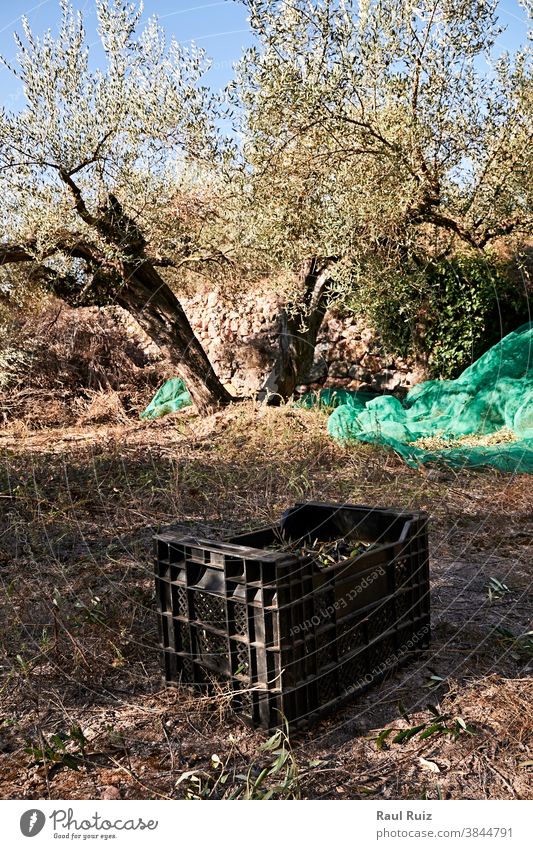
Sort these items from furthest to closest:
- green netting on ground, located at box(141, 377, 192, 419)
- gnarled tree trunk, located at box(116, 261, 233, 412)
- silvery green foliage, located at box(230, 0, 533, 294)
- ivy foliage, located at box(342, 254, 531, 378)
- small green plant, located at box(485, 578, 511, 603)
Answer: green netting on ground, located at box(141, 377, 192, 419) → ivy foliage, located at box(342, 254, 531, 378) → gnarled tree trunk, located at box(116, 261, 233, 412) → silvery green foliage, located at box(230, 0, 533, 294) → small green plant, located at box(485, 578, 511, 603)

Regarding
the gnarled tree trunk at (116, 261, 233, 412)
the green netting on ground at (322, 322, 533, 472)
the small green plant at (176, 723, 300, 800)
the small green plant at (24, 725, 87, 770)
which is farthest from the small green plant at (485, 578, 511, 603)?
the gnarled tree trunk at (116, 261, 233, 412)

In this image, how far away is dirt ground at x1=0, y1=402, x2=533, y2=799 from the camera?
2.40 metres

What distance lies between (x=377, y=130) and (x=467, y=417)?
299cm

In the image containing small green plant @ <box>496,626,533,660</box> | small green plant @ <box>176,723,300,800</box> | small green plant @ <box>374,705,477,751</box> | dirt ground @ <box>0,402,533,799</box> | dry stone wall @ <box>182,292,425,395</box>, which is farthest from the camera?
dry stone wall @ <box>182,292,425,395</box>

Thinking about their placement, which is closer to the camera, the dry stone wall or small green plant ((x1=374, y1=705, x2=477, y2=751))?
small green plant ((x1=374, y1=705, x2=477, y2=751))

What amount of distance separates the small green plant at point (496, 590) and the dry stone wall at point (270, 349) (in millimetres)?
6929

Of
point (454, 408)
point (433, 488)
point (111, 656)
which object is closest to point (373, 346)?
point (454, 408)

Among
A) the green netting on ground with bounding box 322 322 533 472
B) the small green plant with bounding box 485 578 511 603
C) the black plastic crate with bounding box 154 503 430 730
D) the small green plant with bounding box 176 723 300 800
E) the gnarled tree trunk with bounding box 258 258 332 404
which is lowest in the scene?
the small green plant with bounding box 176 723 300 800

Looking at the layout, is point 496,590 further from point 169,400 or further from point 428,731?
point 169,400

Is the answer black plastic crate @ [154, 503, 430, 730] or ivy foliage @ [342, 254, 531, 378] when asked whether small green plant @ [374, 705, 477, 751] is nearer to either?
black plastic crate @ [154, 503, 430, 730]

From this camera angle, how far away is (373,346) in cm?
1092

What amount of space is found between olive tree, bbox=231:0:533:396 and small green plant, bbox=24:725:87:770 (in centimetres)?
548

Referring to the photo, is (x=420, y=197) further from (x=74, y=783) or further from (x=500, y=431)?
(x=74, y=783)
